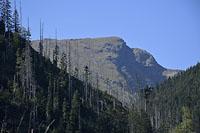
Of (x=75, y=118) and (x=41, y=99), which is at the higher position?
(x=41, y=99)

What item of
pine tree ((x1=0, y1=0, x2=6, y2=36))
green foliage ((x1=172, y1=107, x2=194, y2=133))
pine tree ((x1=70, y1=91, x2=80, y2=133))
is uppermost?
pine tree ((x1=0, y1=0, x2=6, y2=36))

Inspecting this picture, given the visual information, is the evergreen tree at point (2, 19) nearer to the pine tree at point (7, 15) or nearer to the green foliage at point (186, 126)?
the pine tree at point (7, 15)

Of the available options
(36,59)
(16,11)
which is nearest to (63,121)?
(36,59)

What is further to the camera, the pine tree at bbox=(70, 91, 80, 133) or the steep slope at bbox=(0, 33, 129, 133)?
the pine tree at bbox=(70, 91, 80, 133)

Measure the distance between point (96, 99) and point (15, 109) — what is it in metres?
66.3

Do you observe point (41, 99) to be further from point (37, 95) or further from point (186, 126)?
point (186, 126)

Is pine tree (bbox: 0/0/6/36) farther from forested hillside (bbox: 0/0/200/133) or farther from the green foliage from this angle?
the green foliage

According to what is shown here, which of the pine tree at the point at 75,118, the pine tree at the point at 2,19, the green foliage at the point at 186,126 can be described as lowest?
the green foliage at the point at 186,126

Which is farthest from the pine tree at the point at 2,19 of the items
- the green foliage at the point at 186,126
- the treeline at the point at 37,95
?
the green foliage at the point at 186,126

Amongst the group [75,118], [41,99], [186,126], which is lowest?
[186,126]

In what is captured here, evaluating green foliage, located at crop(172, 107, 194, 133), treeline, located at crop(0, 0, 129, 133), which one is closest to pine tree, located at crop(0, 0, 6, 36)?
treeline, located at crop(0, 0, 129, 133)

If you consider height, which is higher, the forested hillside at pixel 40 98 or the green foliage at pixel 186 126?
the forested hillside at pixel 40 98

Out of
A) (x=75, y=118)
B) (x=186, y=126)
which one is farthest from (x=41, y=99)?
(x=186, y=126)

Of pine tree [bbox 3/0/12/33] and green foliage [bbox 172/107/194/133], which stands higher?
pine tree [bbox 3/0/12/33]
